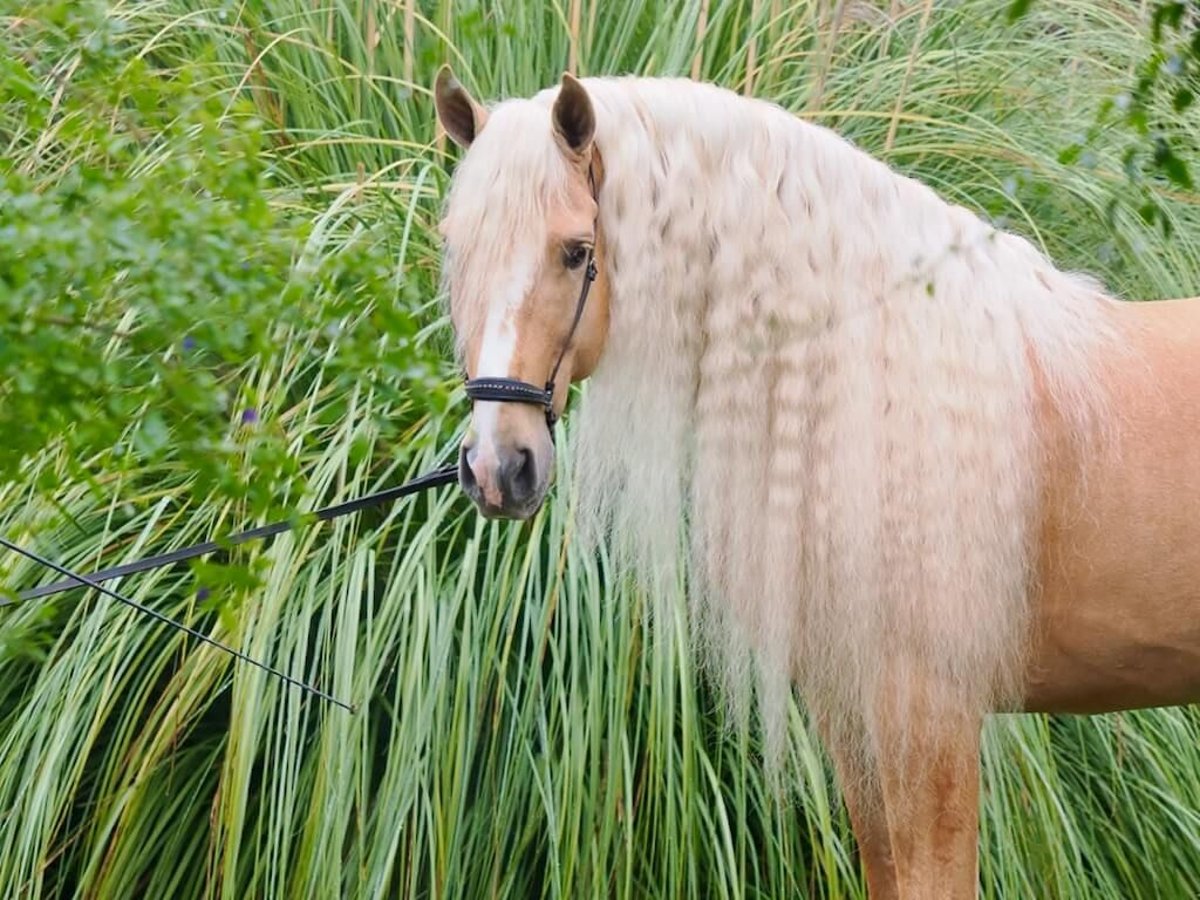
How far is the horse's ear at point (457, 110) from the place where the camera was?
2211mm

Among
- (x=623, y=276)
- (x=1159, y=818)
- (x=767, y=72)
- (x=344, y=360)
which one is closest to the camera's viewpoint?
(x=344, y=360)

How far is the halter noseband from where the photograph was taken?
199 cm

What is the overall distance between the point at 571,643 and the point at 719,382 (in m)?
0.78

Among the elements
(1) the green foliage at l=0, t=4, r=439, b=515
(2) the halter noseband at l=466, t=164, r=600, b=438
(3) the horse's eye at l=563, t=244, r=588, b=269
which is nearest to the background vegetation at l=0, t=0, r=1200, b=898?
(2) the halter noseband at l=466, t=164, r=600, b=438

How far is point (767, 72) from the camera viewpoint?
3770 mm

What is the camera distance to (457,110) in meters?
2.25

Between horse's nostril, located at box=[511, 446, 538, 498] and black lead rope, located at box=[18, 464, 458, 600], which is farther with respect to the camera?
black lead rope, located at box=[18, 464, 458, 600]

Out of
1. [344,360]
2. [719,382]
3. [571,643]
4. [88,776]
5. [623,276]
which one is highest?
[344,360]

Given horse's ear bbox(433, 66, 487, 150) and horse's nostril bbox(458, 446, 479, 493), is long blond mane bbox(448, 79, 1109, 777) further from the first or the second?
horse's nostril bbox(458, 446, 479, 493)

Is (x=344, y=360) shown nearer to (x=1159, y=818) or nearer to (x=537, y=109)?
(x=537, y=109)

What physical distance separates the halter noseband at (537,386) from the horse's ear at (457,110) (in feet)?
0.78

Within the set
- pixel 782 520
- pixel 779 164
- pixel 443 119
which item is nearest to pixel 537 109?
pixel 443 119

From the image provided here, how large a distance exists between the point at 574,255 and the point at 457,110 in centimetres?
34

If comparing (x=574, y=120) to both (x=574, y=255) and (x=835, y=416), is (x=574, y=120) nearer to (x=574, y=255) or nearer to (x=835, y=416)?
(x=574, y=255)
